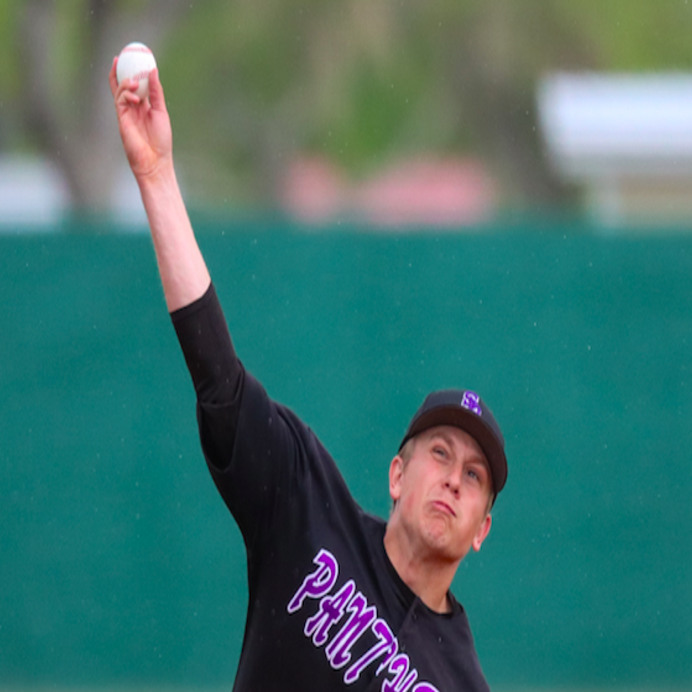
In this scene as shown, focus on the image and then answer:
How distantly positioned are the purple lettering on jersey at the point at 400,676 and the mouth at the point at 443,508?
358mm

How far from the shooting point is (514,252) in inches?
270

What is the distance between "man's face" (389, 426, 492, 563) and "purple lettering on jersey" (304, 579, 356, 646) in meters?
0.26

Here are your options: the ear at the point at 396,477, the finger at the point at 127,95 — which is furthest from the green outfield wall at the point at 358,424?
the finger at the point at 127,95

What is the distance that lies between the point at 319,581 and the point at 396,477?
0.43m

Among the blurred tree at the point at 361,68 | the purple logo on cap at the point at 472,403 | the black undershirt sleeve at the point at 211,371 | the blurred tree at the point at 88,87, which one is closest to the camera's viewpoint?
the black undershirt sleeve at the point at 211,371

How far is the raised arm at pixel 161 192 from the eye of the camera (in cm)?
276

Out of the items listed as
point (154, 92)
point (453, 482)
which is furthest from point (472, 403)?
point (154, 92)

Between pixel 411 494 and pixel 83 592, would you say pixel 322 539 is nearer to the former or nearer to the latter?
pixel 411 494

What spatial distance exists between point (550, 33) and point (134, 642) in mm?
15416

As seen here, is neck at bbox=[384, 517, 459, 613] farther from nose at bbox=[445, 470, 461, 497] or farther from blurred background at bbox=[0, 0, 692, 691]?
blurred background at bbox=[0, 0, 692, 691]

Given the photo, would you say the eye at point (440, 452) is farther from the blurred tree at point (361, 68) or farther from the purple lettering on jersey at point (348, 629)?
the blurred tree at point (361, 68)

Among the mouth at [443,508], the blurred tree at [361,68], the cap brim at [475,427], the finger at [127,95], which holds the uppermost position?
the blurred tree at [361,68]

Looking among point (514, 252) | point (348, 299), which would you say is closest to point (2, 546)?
point (348, 299)

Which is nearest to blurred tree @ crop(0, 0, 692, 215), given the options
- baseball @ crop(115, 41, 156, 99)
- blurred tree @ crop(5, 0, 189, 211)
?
blurred tree @ crop(5, 0, 189, 211)
